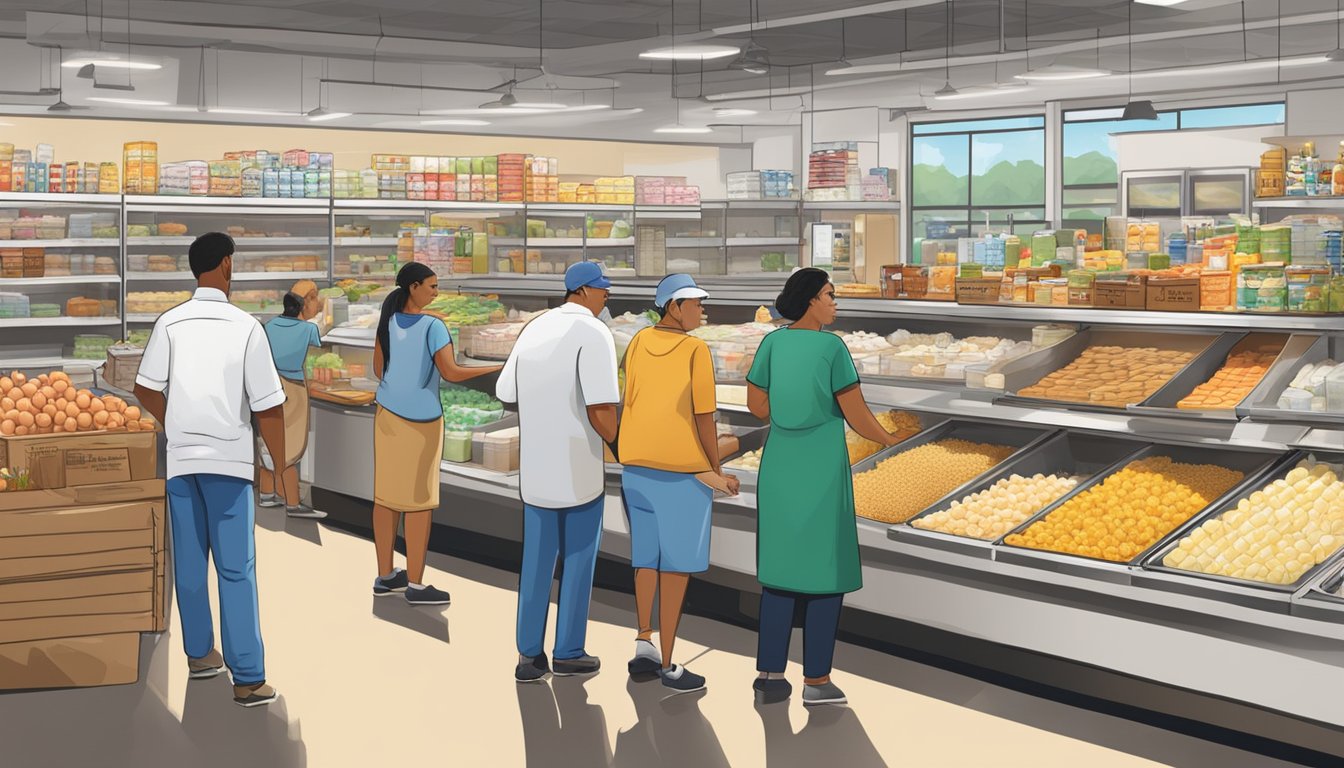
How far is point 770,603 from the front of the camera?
449cm

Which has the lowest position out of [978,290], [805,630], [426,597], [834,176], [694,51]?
[426,597]

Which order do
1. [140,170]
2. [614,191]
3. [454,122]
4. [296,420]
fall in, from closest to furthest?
[296,420] < [140,170] < [614,191] < [454,122]

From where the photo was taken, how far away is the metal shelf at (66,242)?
11.3 meters

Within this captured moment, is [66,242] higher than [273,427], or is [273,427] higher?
[66,242]

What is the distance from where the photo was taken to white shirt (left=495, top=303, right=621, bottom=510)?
15.1ft

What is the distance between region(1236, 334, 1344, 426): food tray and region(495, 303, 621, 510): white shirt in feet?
7.38

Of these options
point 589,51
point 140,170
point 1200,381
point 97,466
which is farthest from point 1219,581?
point 589,51

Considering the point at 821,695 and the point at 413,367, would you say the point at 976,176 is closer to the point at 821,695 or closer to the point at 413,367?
the point at 413,367

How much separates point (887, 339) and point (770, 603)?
6.58ft

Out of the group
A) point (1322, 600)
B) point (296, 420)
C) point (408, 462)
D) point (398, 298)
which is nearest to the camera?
point (1322, 600)

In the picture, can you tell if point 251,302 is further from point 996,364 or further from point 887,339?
point 996,364

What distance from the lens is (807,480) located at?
14.3ft

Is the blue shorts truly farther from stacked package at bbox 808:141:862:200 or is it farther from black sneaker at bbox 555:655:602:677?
stacked package at bbox 808:141:862:200

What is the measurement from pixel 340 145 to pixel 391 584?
31.9 feet
